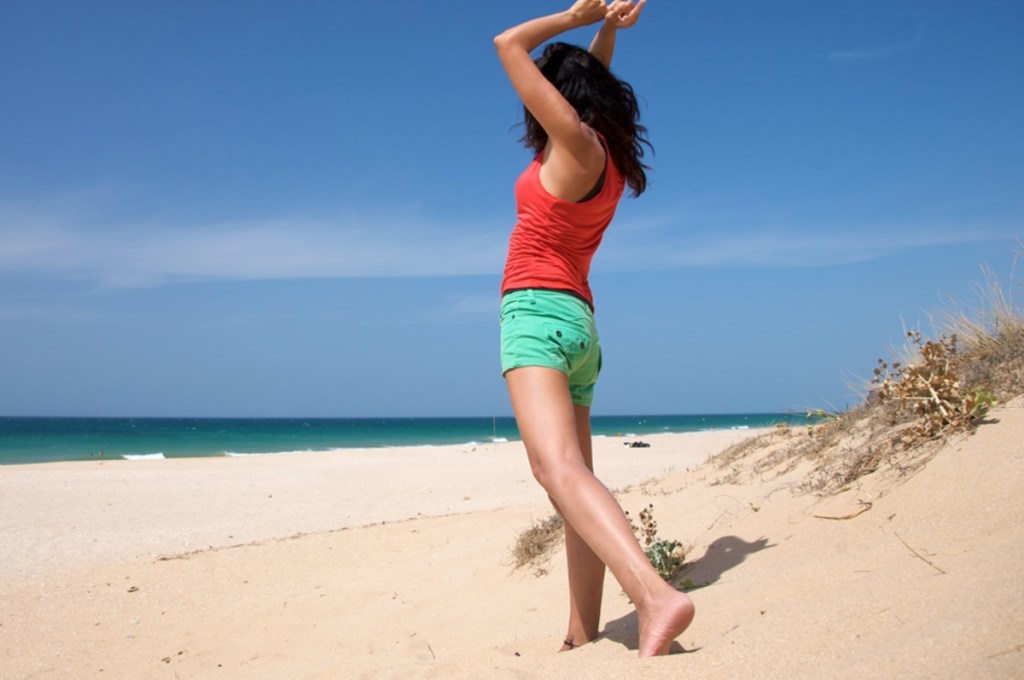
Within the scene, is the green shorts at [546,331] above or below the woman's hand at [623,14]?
below

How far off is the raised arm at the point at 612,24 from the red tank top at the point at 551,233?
57 centimetres

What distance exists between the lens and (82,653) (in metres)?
4.46

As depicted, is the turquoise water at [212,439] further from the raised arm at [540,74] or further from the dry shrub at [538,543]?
the raised arm at [540,74]

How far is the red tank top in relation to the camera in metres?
2.49

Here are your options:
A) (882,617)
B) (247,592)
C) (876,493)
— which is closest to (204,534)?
(247,592)

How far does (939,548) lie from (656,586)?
1.19 m

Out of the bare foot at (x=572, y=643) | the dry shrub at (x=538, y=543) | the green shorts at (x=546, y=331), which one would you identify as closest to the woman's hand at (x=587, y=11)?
the green shorts at (x=546, y=331)

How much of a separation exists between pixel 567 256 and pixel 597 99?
53 cm

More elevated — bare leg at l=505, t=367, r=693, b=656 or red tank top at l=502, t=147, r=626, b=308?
red tank top at l=502, t=147, r=626, b=308

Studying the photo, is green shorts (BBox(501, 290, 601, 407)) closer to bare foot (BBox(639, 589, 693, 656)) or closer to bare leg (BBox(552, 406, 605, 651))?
bare leg (BBox(552, 406, 605, 651))

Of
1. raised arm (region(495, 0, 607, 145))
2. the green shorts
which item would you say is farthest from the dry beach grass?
raised arm (region(495, 0, 607, 145))

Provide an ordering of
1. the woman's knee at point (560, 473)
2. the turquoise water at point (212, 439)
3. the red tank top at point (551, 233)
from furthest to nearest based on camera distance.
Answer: the turquoise water at point (212, 439), the red tank top at point (551, 233), the woman's knee at point (560, 473)

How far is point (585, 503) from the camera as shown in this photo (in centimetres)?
212

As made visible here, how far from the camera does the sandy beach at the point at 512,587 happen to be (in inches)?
74.9
